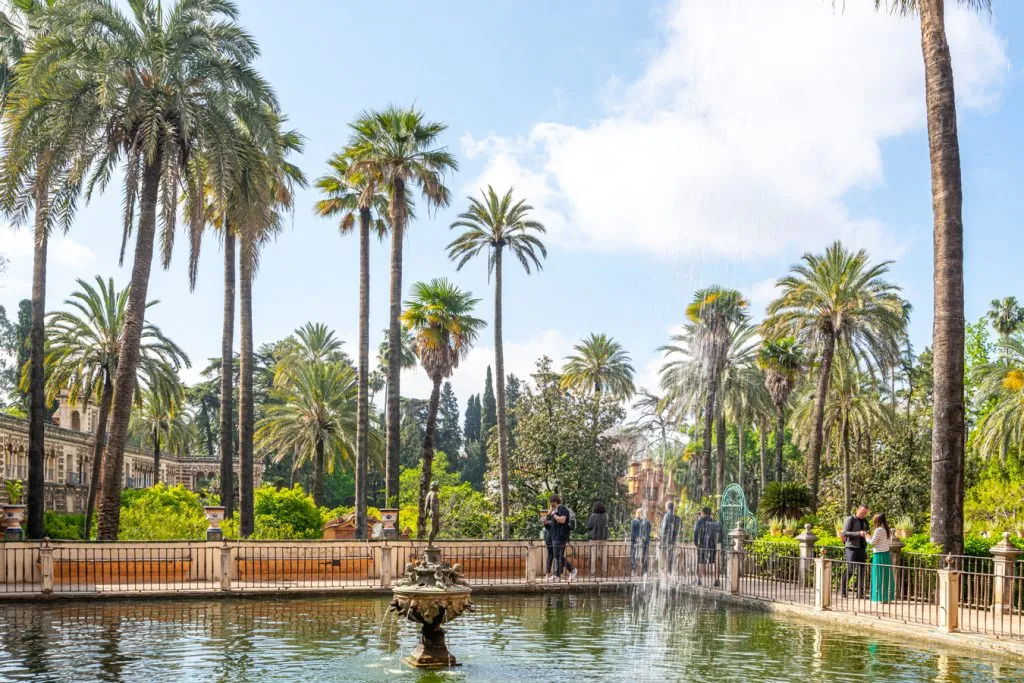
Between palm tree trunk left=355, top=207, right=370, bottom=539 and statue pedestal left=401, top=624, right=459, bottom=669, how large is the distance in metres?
20.0

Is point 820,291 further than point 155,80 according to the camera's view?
Yes

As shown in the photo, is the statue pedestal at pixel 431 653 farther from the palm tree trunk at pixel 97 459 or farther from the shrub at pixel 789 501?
the shrub at pixel 789 501

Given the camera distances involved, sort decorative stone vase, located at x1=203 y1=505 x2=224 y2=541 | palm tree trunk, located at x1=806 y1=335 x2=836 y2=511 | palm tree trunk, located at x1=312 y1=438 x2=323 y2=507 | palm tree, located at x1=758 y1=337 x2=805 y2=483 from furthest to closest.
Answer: palm tree trunk, located at x1=312 y1=438 x2=323 y2=507, palm tree, located at x1=758 y1=337 x2=805 y2=483, palm tree trunk, located at x1=806 y1=335 x2=836 y2=511, decorative stone vase, located at x1=203 y1=505 x2=224 y2=541

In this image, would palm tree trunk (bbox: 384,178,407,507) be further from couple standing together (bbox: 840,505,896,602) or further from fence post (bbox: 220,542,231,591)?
couple standing together (bbox: 840,505,896,602)

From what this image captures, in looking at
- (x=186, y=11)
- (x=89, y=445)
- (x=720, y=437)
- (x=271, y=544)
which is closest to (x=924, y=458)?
(x=720, y=437)

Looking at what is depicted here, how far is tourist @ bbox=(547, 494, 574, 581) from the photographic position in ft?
76.9

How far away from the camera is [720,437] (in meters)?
49.4

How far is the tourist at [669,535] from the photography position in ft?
74.6

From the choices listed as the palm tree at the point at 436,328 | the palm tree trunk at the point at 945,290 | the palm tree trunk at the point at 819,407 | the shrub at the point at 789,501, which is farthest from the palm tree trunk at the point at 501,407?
the palm tree trunk at the point at 945,290

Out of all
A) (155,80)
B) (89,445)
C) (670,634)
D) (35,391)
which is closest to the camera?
(670,634)

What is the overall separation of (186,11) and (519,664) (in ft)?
60.3

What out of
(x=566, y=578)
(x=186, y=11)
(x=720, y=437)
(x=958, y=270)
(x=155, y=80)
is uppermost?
(x=186, y=11)

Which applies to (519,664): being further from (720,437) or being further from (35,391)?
(720,437)

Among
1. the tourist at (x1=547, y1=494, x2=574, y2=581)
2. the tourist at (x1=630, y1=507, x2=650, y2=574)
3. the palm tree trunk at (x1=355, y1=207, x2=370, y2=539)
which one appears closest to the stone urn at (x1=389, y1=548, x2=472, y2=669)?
the tourist at (x1=547, y1=494, x2=574, y2=581)
